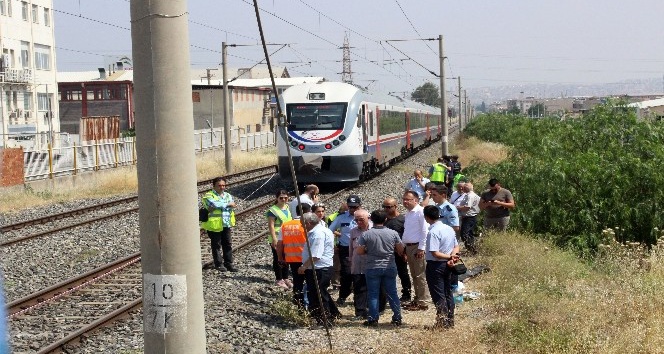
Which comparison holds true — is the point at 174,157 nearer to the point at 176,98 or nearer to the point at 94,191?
the point at 176,98

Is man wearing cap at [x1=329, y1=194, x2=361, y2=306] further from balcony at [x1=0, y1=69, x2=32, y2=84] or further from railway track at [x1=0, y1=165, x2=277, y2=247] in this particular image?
balcony at [x1=0, y1=69, x2=32, y2=84]

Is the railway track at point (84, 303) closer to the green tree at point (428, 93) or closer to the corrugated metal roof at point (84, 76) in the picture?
the corrugated metal roof at point (84, 76)

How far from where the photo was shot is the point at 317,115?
25.5 meters

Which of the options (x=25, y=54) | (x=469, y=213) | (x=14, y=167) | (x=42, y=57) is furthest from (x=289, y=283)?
(x=42, y=57)

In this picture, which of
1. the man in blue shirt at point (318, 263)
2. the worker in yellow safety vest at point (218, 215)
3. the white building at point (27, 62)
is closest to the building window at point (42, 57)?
the white building at point (27, 62)

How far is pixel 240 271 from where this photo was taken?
13.9m

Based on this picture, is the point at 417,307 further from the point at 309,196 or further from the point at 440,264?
the point at 309,196

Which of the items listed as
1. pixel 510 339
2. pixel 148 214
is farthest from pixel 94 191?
pixel 148 214

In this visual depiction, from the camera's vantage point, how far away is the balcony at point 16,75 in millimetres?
56188

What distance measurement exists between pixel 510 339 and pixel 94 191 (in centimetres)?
2314

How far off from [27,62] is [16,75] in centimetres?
340

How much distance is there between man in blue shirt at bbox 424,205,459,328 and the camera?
9867 millimetres

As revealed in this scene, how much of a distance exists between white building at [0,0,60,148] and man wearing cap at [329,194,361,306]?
46.3 m

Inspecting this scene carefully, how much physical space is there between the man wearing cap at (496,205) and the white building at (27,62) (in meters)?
44.2
